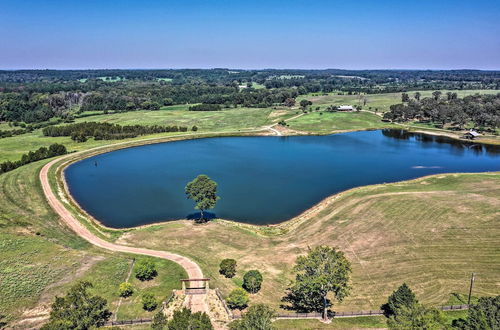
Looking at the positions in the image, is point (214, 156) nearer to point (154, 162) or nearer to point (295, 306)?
point (154, 162)

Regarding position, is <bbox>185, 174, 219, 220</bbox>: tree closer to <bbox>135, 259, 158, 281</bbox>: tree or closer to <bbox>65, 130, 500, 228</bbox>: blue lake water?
<bbox>65, 130, 500, 228</bbox>: blue lake water

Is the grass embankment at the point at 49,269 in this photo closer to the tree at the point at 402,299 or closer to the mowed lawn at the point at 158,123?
the tree at the point at 402,299

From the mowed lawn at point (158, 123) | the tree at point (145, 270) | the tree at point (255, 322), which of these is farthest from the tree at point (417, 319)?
the mowed lawn at point (158, 123)

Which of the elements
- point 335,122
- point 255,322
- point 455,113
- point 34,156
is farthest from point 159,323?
point 455,113

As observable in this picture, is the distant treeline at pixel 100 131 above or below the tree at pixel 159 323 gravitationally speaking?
above

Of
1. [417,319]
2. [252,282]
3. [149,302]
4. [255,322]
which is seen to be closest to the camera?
[255,322]

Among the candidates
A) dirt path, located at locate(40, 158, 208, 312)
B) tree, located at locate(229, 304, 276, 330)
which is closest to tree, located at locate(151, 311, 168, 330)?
dirt path, located at locate(40, 158, 208, 312)

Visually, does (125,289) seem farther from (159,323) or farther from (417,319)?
(417,319)
